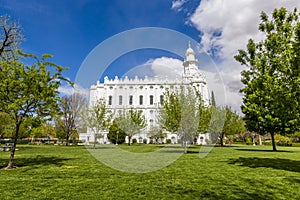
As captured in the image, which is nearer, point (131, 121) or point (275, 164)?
point (275, 164)

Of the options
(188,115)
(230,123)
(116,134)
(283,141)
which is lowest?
(283,141)

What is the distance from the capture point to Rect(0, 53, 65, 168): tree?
1106 cm

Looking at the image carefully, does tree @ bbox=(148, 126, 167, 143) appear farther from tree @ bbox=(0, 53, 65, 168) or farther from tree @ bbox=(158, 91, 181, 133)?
tree @ bbox=(0, 53, 65, 168)

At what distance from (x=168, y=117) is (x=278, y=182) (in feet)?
47.4

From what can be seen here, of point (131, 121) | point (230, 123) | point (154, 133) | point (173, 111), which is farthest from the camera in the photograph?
point (154, 133)

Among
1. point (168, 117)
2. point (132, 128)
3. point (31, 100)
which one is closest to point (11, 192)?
point (31, 100)

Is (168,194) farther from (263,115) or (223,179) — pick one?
(263,115)

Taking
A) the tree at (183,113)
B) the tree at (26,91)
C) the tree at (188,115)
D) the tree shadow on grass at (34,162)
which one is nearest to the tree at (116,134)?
the tree at (183,113)

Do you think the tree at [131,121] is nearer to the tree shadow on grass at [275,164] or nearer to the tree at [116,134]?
the tree at [116,134]

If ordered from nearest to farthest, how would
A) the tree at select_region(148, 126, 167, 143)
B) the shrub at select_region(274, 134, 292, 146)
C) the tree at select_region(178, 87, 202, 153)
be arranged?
the tree at select_region(178, 87, 202, 153) < the shrub at select_region(274, 134, 292, 146) < the tree at select_region(148, 126, 167, 143)

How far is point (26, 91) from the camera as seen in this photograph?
444 inches

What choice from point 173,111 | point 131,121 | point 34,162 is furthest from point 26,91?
point 131,121

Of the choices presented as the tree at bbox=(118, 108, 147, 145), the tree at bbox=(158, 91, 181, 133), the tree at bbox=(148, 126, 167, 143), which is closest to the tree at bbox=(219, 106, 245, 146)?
the tree at bbox=(118, 108, 147, 145)

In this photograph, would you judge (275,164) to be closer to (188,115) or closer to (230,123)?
(188,115)
